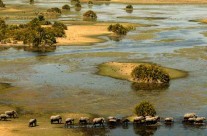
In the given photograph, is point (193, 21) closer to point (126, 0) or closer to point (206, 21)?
point (206, 21)

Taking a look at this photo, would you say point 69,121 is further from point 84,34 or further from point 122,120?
point 84,34

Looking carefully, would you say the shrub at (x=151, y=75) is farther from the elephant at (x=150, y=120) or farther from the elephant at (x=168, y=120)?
the elephant at (x=150, y=120)

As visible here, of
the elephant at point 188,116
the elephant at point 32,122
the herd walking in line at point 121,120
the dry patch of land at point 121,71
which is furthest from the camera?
the dry patch of land at point 121,71

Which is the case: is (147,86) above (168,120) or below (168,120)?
below

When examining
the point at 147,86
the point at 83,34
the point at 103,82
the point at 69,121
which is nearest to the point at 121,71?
the point at 103,82

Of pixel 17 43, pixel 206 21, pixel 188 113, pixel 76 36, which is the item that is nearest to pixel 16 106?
pixel 188 113

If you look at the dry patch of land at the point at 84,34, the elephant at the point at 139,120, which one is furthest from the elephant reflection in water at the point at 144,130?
the dry patch of land at the point at 84,34
